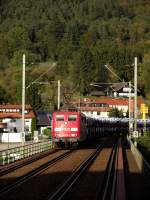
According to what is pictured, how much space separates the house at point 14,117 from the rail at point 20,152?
4661 centimetres

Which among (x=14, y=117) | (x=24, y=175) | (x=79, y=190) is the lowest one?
(x=79, y=190)

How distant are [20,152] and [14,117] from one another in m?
67.7

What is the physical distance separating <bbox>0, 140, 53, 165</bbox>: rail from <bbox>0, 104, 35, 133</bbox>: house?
153ft

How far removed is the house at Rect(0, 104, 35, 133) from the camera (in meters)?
99.7

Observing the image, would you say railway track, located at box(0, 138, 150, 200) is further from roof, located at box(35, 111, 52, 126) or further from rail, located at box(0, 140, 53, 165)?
roof, located at box(35, 111, 52, 126)

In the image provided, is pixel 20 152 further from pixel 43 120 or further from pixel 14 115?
pixel 43 120

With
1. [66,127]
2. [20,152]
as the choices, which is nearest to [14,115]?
[66,127]

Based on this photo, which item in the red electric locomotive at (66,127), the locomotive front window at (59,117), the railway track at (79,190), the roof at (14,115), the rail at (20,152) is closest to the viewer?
the railway track at (79,190)

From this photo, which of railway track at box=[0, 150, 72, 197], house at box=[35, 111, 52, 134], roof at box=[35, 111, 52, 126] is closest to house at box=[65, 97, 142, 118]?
roof at box=[35, 111, 52, 126]

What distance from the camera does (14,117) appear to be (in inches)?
4247

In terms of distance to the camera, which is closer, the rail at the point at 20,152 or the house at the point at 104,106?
the rail at the point at 20,152

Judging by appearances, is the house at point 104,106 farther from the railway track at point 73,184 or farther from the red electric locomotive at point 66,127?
the railway track at point 73,184

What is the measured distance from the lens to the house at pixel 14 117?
9966cm

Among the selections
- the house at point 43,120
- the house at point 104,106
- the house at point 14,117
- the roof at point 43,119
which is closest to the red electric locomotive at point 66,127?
the house at point 14,117
